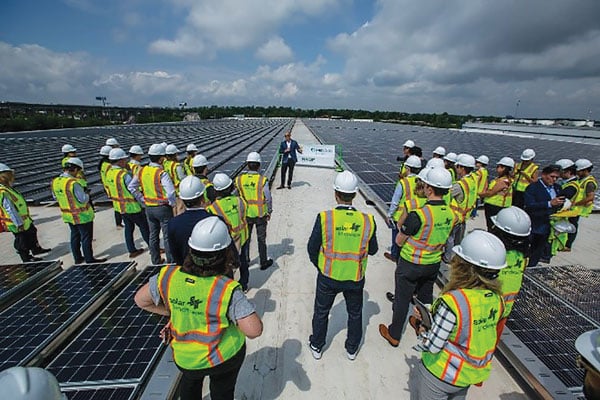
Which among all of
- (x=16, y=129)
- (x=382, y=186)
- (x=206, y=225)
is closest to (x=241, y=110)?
(x=16, y=129)

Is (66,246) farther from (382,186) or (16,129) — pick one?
(16,129)

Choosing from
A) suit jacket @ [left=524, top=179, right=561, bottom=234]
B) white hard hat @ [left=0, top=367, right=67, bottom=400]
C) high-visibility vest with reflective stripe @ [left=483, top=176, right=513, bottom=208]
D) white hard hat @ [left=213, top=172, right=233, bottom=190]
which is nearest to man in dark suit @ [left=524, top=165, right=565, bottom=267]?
suit jacket @ [left=524, top=179, right=561, bottom=234]

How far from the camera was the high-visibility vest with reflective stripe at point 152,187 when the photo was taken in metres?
4.69

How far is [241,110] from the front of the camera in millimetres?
110625

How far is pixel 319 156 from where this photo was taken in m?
13.3

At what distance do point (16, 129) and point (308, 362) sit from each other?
3976cm

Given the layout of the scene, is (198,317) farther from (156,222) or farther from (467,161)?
(467,161)

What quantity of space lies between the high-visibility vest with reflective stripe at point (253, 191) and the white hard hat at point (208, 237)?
109 inches

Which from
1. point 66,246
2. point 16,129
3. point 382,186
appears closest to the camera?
point 66,246

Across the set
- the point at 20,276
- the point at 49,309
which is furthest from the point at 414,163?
the point at 20,276

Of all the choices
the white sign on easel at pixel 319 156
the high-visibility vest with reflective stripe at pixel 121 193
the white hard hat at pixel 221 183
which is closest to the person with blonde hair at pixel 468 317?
the white hard hat at pixel 221 183

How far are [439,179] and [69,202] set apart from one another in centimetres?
559

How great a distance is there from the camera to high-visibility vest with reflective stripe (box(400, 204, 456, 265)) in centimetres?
300

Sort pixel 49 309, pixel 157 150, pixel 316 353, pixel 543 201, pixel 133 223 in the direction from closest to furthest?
pixel 316 353, pixel 49 309, pixel 543 201, pixel 157 150, pixel 133 223
